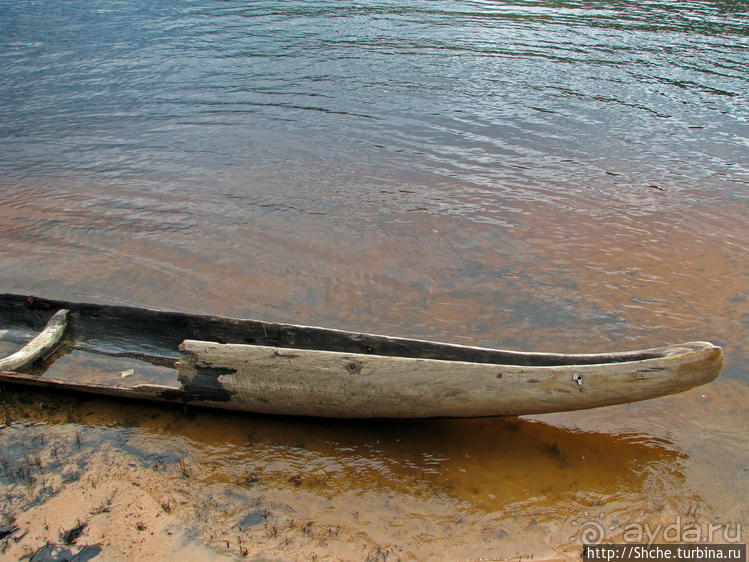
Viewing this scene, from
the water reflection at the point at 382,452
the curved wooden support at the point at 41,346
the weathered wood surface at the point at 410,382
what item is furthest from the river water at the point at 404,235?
the weathered wood surface at the point at 410,382

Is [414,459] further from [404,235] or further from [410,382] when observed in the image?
[404,235]

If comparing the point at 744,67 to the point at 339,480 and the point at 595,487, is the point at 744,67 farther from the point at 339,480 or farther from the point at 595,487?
the point at 339,480

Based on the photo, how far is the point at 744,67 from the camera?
42.8 ft

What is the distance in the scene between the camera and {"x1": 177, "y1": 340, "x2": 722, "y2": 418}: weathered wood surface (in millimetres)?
3510

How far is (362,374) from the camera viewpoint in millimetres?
3727

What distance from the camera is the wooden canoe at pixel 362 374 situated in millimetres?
3531

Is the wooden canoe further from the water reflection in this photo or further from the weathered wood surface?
the water reflection

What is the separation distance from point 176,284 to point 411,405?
348 cm

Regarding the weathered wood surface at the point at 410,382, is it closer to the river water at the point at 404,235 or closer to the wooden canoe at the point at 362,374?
the wooden canoe at the point at 362,374

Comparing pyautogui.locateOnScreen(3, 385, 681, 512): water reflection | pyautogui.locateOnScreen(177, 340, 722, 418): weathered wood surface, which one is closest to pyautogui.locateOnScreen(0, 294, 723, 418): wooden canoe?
pyautogui.locateOnScreen(177, 340, 722, 418): weathered wood surface

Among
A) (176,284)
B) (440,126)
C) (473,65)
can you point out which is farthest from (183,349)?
(473,65)

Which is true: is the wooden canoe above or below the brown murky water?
above

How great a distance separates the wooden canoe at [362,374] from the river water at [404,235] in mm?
341

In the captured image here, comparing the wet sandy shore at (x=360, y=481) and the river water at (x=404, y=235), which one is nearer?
the wet sandy shore at (x=360, y=481)
